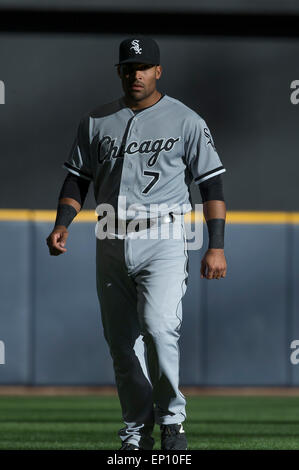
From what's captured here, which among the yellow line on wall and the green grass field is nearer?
the green grass field

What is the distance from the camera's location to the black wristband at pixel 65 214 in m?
4.46

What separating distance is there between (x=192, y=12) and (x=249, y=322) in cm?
315

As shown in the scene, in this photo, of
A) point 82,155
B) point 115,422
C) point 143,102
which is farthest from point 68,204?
point 115,422

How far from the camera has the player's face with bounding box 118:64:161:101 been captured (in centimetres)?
431

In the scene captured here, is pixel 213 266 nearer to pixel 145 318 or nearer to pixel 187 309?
pixel 145 318

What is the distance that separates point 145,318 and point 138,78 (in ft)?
3.36

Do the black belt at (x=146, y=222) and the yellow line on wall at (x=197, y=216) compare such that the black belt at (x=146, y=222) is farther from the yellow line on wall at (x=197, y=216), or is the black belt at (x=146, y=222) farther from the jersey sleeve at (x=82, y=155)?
the yellow line on wall at (x=197, y=216)

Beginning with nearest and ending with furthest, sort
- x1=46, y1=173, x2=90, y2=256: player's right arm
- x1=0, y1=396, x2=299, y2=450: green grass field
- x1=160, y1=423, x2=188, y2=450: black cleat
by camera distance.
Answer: x1=160, y1=423, x2=188, y2=450: black cleat, x1=46, y1=173, x2=90, y2=256: player's right arm, x1=0, y1=396, x2=299, y2=450: green grass field

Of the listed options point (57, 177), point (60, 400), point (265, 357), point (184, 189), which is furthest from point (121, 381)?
point (57, 177)

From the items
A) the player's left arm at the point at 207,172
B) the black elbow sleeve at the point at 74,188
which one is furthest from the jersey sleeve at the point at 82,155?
the player's left arm at the point at 207,172

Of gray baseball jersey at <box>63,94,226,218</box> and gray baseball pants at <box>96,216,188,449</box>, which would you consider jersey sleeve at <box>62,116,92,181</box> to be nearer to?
gray baseball jersey at <box>63,94,226,218</box>

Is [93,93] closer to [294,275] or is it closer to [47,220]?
[47,220]

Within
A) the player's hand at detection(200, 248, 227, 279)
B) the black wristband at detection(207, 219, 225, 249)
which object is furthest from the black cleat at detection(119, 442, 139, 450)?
the black wristband at detection(207, 219, 225, 249)

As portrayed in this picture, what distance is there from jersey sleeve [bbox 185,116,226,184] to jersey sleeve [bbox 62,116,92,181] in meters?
0.47
